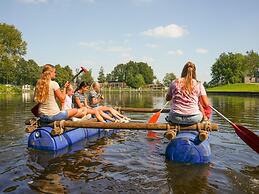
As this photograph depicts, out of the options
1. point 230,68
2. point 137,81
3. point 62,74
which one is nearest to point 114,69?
point 137,81

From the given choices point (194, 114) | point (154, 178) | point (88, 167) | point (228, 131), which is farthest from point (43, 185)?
point (228, 131)

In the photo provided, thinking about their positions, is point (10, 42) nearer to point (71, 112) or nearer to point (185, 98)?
point (71, 112)

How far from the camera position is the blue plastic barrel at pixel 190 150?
6914mm

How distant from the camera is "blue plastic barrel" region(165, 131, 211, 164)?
6914 millimetres

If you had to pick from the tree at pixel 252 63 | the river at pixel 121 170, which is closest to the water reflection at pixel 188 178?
the river at pixel 121 170

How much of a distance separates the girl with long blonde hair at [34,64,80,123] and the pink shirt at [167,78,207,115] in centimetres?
325

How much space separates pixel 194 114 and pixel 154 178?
80.4 inches

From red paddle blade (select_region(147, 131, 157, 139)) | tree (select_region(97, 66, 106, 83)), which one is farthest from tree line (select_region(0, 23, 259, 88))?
red paddle blade (select_region(147, 131, 157, 139))

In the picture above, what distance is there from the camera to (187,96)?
7.30 m

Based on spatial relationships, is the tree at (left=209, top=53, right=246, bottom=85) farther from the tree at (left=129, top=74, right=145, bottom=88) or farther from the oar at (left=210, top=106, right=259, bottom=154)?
the oar at (left=210, top=106, right=259, bottom=154)

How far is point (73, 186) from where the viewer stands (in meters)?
5.64

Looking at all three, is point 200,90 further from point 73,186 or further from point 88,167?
point 73,186

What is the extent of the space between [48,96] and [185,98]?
151 inches

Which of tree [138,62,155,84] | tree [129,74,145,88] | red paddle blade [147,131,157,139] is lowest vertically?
red paddle blade [147,131,157,139]
